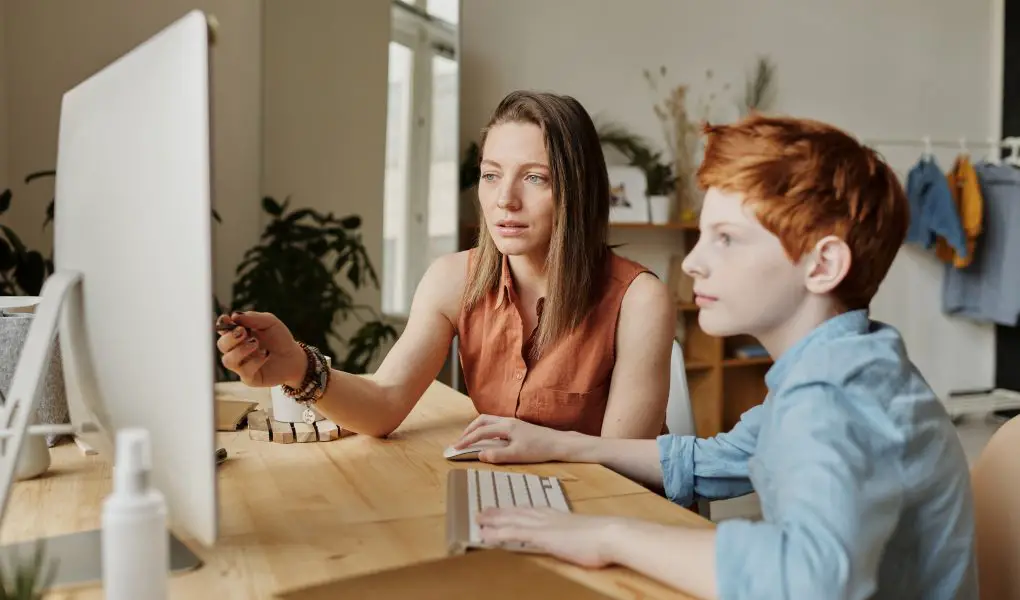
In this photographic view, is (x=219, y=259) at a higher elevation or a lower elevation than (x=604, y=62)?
lower

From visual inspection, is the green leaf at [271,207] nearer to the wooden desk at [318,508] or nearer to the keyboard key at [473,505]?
the wooden desk at [318,508]

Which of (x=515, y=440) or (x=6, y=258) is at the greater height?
(x=6, y=258)

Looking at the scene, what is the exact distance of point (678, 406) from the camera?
1913 mm

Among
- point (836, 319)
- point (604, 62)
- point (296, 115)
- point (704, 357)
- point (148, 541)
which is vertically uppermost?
point (604, 62)

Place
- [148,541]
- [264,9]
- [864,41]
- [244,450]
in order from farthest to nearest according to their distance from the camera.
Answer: [864,41] < [264,9] < [244,450] < [148,541]

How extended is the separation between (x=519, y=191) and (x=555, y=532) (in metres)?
0.79

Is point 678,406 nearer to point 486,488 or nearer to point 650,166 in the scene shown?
point 486,488

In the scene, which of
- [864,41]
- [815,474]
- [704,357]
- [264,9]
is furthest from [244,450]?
[864,41]

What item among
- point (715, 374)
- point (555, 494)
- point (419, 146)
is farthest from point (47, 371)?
point (715, 374)

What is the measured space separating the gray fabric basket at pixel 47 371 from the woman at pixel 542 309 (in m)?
0.38

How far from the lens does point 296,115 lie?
3.60 meters

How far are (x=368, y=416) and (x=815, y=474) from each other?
849mm

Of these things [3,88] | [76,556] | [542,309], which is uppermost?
[3,88]

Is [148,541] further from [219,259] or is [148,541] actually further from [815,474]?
[219,259]
